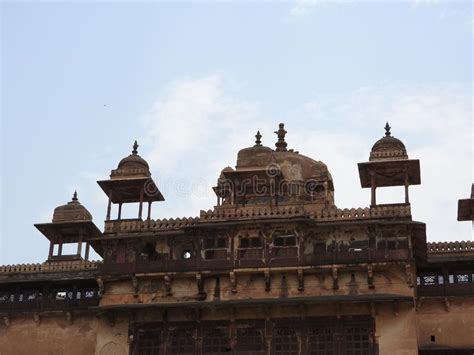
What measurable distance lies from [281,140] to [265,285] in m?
8.84

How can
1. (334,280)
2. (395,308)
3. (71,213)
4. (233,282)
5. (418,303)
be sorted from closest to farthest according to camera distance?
(395,308) → (334,280) → (233,282) → (418,303) → (71,213)

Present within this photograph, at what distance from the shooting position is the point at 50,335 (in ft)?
103

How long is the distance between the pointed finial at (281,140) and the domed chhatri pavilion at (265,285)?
332 centimetres

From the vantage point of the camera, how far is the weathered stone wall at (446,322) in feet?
95.5

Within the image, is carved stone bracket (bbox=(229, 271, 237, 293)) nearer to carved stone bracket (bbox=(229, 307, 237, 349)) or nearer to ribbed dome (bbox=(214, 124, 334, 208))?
carved stone bracket (bbox=(229, 307, 237, 349))

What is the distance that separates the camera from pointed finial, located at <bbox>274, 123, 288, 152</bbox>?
35.6m

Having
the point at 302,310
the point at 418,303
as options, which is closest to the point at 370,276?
the point at 302,310

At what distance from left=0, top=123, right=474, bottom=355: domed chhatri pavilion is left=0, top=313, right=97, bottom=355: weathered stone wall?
0.14 feet

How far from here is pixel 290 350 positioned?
1091 inches

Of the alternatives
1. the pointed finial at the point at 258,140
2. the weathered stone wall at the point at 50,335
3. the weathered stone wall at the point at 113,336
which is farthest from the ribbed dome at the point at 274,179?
the weathered stone wall at the point at 50,335

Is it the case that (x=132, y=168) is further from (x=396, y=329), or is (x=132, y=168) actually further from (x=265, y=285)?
(x=396, y=329)

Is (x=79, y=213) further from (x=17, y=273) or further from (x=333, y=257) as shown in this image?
(x=333, y=257)

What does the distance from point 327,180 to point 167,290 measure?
26.3ft

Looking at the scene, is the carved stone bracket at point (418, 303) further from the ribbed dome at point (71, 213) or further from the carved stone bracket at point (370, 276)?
the ribbed dome at point (71, 213)
